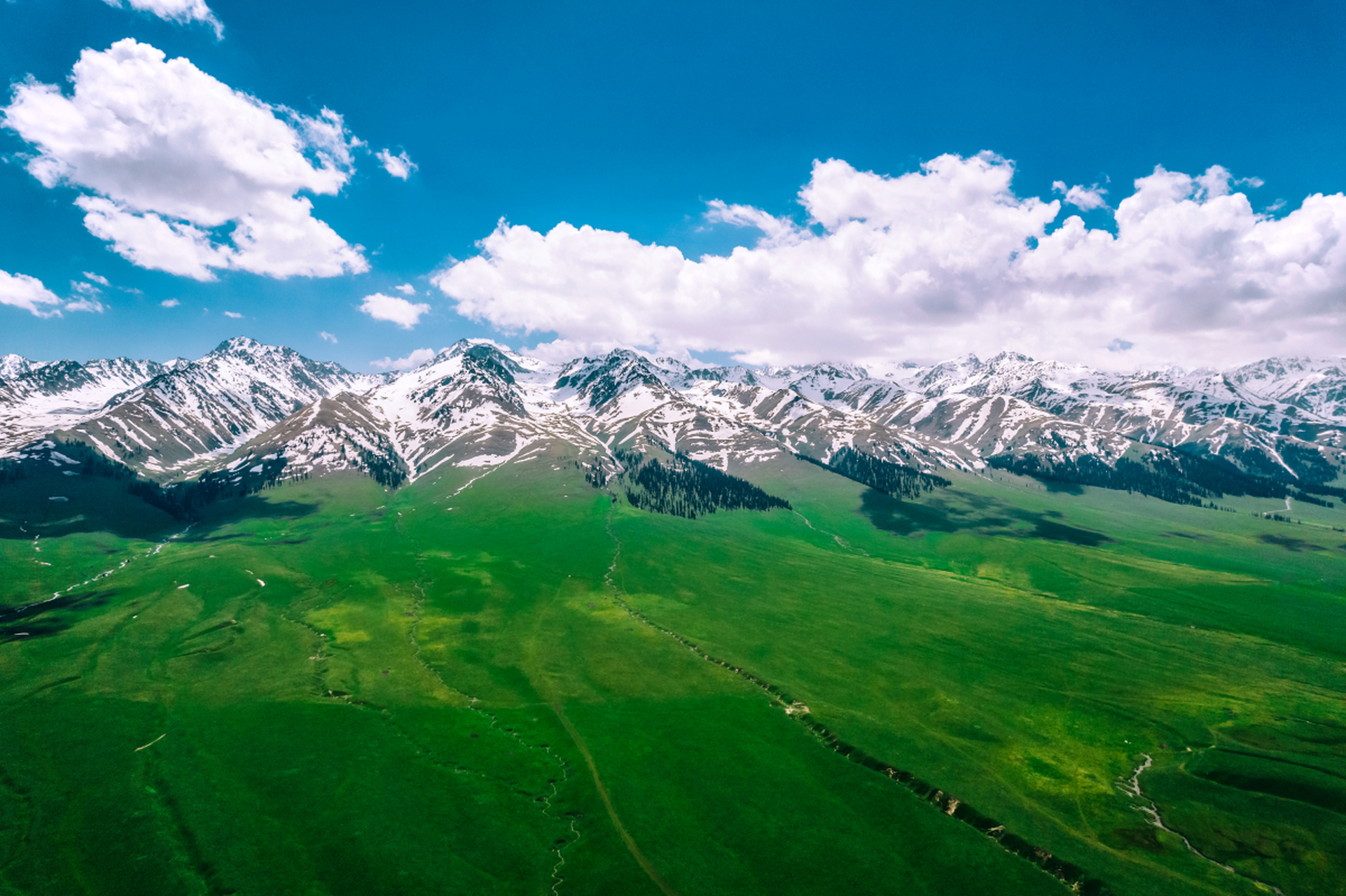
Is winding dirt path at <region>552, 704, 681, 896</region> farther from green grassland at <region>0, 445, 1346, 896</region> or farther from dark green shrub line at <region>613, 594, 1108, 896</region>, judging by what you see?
dark green shrub line at <region>613, 594, 1108, 896</region>

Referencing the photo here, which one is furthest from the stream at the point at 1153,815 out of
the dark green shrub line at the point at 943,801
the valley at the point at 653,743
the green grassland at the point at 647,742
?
the dark green shrub line at the point at 943,801

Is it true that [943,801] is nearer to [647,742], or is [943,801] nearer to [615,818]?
[647,742]

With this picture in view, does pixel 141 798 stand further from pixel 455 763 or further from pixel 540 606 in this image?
pixel 540 606

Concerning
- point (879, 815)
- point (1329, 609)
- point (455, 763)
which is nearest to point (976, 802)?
point (879, 815)

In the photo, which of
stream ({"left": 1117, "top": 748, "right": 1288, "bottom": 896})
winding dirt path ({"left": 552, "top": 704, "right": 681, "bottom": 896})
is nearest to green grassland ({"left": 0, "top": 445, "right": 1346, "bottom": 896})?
winding dirt path ({"left": 552, "top": 704, "right": 681, "bottom": 896})

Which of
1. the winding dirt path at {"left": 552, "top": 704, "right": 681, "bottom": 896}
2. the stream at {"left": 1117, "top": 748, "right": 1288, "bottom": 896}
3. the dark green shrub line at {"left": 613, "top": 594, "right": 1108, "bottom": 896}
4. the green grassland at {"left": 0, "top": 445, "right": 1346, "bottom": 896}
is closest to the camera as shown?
the winding dirt path at {"left": 552, "top": 704, "right": 681, "bottom": 896}

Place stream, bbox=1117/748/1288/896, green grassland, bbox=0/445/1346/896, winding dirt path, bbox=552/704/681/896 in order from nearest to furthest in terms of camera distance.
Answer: winding dirt path, bbox=552/704/681/896
stream, bbox=1117/748/1288/896
green grassland, bbox=0/445/1346/896

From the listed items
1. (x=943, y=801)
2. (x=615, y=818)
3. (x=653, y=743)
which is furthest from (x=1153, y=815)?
(x=615, y=818)

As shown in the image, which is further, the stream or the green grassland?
the green grassland

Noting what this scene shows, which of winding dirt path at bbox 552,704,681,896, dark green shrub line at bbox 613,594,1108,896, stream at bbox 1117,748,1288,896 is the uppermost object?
stream at bbox 1117,748,1288,896
